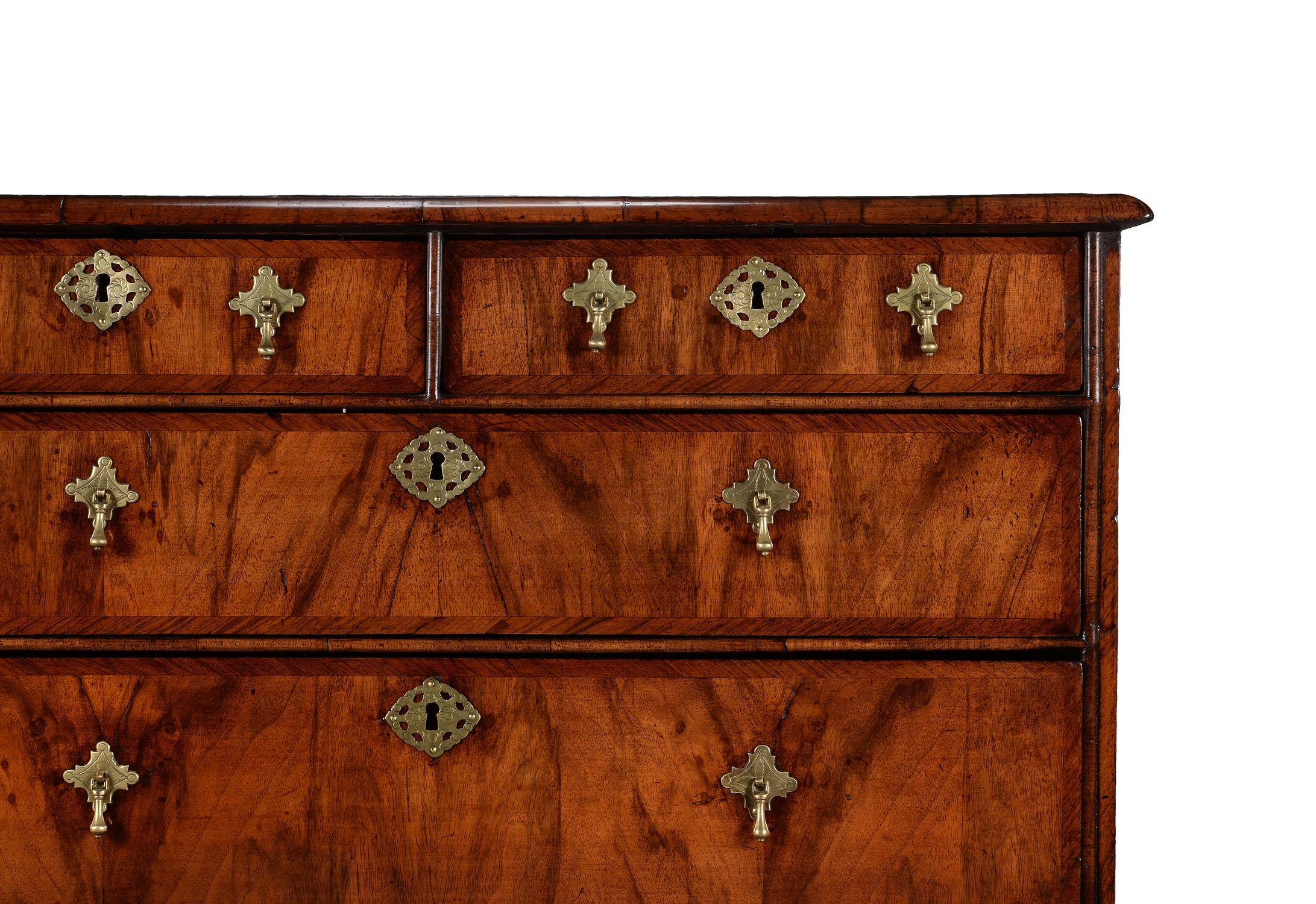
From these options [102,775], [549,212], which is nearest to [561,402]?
[549,212]

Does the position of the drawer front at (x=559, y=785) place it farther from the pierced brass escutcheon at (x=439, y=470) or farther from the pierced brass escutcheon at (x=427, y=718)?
the pierced brass escutcheon at (x=439, y=470)

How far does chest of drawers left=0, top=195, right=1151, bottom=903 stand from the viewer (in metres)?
1.77

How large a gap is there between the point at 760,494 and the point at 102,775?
1166 millimetres

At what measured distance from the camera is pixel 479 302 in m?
1.78

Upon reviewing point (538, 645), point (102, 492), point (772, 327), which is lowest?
point (538, 645)

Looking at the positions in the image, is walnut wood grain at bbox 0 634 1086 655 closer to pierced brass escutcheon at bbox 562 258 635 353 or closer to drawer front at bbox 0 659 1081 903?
drawer front at bbox 0 659 1081 903

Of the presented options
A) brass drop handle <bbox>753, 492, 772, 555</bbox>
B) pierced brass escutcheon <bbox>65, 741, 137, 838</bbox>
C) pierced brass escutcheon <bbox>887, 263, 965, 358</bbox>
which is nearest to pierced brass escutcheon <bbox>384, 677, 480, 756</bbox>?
pierced brass escutcheon <bbox>65, 741, 137, 838</bbox>

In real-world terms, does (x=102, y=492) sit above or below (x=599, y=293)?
below

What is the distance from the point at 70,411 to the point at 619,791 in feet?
3.61

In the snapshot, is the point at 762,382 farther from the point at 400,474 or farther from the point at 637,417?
the point at 400,474

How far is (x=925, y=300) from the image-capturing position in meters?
1.74

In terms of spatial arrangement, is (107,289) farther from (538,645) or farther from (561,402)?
(538,645)

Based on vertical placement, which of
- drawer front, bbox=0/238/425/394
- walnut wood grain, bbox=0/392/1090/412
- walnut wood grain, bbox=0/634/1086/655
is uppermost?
drawer front, bbox=0/238/425/394

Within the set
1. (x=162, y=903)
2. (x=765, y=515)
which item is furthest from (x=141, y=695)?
(x=765, y=515)
